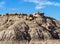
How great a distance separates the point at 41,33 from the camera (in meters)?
67.6

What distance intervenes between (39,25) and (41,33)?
3.52 m

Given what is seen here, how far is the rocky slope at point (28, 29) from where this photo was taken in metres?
65.4

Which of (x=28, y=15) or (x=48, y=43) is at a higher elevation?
(x=28, y=15)

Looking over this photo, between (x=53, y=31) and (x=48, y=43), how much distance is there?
19.7ft

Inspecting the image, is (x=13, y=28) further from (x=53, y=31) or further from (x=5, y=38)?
(x=53, y=31)

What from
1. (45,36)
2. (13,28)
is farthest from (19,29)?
(45,36)

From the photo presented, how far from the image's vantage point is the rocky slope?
65.4m

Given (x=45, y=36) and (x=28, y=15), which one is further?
(x=28, y=15)

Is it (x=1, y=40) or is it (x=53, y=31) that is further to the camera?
(x=53, y=31)

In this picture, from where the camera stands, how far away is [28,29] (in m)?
A: 68.8

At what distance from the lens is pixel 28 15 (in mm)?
71875

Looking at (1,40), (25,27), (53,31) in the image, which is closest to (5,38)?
(1,40)

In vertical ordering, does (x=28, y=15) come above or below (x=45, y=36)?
above

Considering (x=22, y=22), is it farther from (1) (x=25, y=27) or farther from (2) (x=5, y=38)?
(2) (x=5, y=38)
